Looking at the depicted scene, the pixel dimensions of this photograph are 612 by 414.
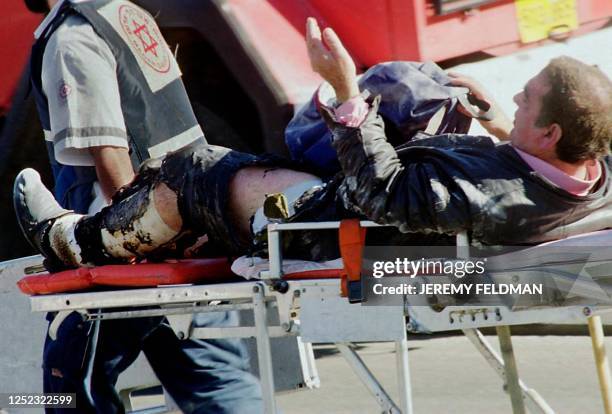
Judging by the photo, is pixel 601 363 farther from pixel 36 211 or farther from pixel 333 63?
pixel 36 211

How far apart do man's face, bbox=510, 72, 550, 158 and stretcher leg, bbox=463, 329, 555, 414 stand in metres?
0.65

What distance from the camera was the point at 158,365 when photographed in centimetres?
445

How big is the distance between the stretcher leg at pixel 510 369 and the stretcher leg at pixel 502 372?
0.02m

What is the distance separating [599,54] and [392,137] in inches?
92.6

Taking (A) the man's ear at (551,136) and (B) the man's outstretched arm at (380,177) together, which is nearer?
(B) the man's outstretched arm at (380,177)

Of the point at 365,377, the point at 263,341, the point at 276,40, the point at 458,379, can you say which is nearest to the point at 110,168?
the point at 263,341

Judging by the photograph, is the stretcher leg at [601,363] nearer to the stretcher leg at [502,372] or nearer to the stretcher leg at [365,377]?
the stretcher leg at [502,372]

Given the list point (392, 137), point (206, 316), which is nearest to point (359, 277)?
point (392, 137)

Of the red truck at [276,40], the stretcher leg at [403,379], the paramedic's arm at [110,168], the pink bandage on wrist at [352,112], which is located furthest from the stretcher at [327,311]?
the red truck at [276,40]

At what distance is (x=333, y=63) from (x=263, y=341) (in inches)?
30.2

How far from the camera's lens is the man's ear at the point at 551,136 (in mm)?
3404

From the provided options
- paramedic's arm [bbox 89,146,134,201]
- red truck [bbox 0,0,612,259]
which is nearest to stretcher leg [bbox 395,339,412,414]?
paramedic's arm [bbox 89,146,134,201]

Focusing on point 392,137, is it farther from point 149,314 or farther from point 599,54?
point 599,54

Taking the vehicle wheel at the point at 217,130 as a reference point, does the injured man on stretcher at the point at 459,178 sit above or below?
above
